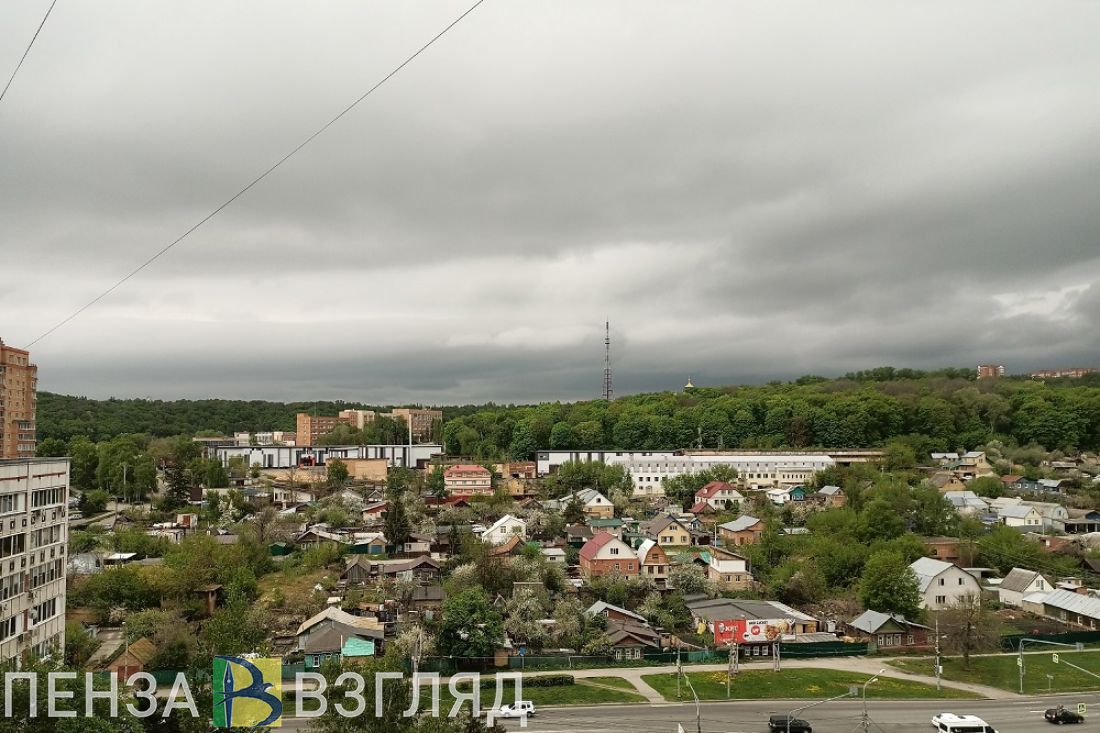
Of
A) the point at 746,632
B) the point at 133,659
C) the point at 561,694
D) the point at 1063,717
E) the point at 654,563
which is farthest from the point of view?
the point at 654,563

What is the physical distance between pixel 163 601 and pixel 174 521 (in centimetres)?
2500

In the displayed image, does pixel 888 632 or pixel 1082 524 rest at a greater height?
pixel 1082 524

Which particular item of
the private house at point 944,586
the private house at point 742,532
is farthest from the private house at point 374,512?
the private house at point 944,586

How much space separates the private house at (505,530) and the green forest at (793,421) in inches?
1522

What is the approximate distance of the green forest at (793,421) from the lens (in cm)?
8144

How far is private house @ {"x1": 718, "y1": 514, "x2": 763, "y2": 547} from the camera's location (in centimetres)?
4569

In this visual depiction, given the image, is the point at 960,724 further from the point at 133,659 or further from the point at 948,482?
the point at 948,482

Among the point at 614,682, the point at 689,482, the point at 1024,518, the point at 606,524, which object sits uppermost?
the point at 689,482

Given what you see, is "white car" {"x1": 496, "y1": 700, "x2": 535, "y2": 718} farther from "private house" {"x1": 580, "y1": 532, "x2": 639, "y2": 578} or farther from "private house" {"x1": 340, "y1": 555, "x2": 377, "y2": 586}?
"private house" {"x1": 340, "y1": 555, "x2": 377, "y2": 586}

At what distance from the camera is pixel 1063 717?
2095 cm

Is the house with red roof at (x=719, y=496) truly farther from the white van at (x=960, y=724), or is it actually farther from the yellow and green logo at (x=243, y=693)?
the yellow and green logo at (x=243, y=693)

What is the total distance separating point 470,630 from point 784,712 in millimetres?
10560

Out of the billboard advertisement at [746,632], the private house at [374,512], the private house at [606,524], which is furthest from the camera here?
the private house at [374,512]

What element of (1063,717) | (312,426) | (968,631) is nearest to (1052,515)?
(968,631)
